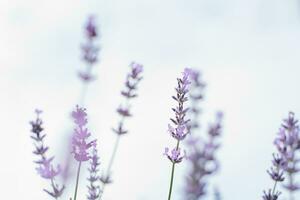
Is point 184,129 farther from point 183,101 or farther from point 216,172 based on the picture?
point 216,172

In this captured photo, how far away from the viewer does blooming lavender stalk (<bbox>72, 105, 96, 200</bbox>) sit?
4473 millimetres

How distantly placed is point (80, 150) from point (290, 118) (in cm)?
227

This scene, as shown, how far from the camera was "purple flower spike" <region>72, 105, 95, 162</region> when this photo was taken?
4.47m

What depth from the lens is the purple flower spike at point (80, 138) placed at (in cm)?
447

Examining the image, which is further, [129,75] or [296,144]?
[129,75]

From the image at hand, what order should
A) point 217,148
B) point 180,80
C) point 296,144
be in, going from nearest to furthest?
point 180,80 → point 296,144 → point 217,148

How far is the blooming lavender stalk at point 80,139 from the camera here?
14.7 ft

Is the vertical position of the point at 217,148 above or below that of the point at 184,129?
above

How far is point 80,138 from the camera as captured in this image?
4570 mm

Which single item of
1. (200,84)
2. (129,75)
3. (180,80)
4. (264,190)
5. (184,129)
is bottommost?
(264,190)

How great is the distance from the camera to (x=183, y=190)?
22.0 feet

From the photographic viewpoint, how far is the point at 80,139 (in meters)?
4.57

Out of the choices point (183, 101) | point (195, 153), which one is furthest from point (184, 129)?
point (195, 153)

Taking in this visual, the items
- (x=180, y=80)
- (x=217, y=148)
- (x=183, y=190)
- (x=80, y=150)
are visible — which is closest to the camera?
(x=80, y=150)
